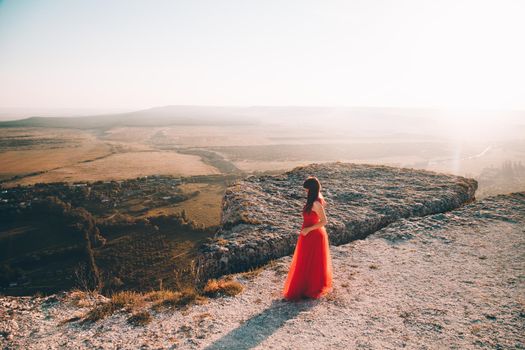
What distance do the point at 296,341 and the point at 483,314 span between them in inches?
143

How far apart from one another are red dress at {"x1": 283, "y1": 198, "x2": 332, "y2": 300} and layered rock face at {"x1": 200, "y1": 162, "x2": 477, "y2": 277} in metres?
2.17

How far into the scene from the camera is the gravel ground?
5605 millimetres

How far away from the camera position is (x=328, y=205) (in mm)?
11859

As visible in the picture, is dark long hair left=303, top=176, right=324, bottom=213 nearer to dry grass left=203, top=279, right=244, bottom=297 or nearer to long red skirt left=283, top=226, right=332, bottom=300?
long red skirt left=283, top=226, right=332, bottom=300

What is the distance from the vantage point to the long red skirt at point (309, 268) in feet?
22.1

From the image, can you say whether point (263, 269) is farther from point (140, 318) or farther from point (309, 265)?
point (140, 318)

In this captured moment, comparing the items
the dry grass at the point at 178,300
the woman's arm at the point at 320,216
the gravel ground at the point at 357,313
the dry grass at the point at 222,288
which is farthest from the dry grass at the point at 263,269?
the woman's arm at the point at 320,216

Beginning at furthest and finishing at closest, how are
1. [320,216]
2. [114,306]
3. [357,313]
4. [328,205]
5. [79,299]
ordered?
1. [328,205]
2. [79,299]
3. [114,306]
4. [320,216]
5. [357,313]

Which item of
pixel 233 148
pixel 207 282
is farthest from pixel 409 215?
pixel 233 148

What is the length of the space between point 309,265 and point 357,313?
50.0 inches

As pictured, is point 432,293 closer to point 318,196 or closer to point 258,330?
point 318,196

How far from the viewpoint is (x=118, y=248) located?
145ft

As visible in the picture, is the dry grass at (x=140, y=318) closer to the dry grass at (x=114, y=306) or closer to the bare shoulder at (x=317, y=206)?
A: the dry grass at (x=114, y=306)

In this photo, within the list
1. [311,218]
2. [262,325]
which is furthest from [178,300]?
[311,218]
